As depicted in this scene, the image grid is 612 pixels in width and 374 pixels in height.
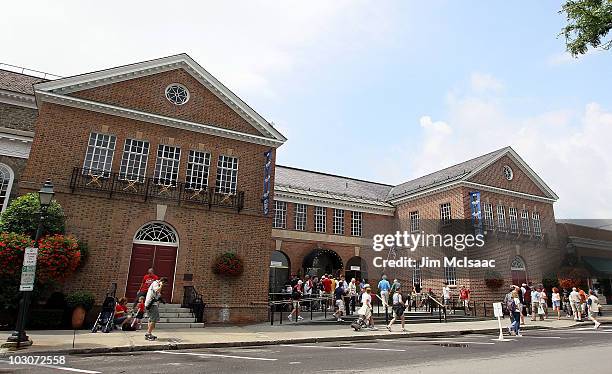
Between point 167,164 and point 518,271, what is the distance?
24585mm

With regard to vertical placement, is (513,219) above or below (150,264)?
above

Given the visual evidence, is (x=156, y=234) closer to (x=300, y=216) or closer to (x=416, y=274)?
(x=300, y=216)

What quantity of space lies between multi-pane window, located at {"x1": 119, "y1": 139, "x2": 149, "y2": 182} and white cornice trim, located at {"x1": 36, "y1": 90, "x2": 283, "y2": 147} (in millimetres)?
1164

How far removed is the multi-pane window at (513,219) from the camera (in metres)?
27.2

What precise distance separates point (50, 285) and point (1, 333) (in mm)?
2288

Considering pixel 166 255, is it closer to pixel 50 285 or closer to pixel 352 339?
pixel 50 285

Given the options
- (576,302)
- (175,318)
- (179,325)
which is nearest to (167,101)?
(175,318)

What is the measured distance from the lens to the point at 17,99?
19000 mm

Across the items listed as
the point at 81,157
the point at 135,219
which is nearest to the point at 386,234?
the point at 135,219

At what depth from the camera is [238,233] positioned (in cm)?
1758

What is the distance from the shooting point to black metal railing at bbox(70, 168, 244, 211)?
15.3 meters

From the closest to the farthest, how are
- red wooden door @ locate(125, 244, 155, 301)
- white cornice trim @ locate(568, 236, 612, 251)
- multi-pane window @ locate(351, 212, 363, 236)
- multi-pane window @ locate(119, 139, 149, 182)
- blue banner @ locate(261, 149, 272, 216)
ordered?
1. red wooden door @ locate(125, 244, 155, 301)
2. multi-pane window @ locate(119, 139, 149, 182)
3. blue banner @ locate(261, 149, 272, 216)
4. multi-pane window @ locate(351, 212, 363, 236)
5. white cornice trim @ locate(568, 236, 612, 251)

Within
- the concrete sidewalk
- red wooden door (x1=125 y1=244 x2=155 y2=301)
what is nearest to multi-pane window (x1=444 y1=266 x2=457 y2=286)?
the concrete sidewalk

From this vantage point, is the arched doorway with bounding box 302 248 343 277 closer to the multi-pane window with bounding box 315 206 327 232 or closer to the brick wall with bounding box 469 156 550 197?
the multi-pane window with bounding box 315 206 327 232
